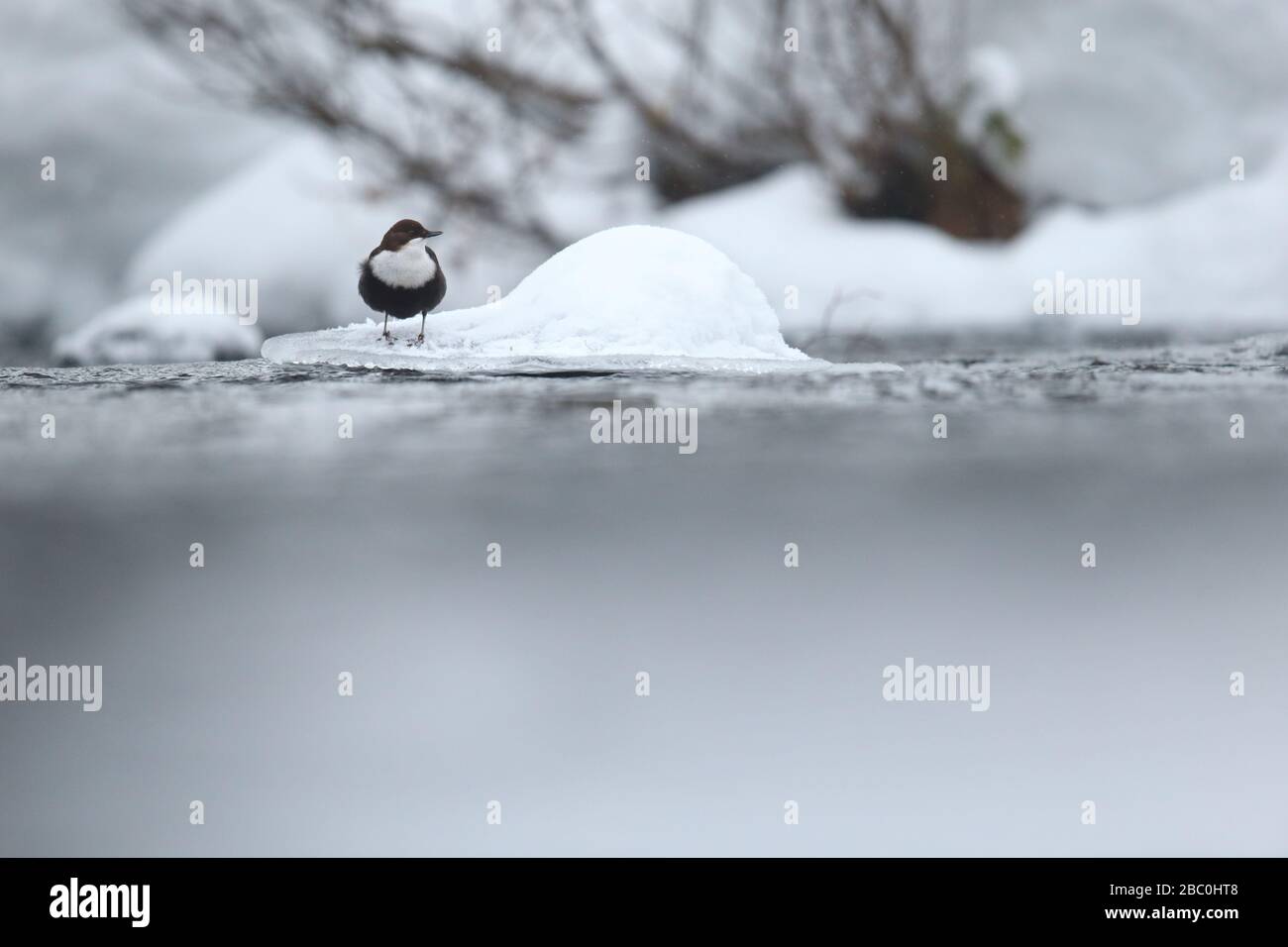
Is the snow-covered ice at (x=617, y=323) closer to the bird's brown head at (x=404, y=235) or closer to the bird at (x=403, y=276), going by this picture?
the bird at (x=403, y=276)

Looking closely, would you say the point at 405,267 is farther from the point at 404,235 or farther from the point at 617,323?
the point at 617,323

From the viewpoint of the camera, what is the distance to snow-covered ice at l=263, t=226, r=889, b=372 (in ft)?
14.8

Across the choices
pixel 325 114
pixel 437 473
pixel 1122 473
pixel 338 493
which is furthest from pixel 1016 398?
pixel 325 114

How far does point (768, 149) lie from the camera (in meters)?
6.92

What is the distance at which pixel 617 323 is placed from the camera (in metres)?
4.55

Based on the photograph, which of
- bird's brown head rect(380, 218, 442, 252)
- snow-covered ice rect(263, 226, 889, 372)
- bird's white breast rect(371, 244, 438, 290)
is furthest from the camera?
bird's brown head rect(380, 218, 442, 252)

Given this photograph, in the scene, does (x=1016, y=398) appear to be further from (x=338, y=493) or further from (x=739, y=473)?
(x=338, y=493)

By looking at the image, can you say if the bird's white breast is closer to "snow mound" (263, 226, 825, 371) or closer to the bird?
the bird

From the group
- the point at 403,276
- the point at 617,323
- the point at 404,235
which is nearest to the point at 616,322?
the point at 617,323

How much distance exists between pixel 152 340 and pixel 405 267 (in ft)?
5.23

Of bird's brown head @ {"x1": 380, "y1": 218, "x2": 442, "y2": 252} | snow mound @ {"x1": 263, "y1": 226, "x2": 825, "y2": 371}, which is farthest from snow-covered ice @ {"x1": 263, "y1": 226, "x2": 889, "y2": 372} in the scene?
bird's brown head @ {"x1": 380, "y1": 218, "x2": 442, "y2": 252}

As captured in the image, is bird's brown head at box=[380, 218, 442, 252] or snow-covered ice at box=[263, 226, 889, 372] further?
bird's brown head at box=[380, 218, 442, 252]

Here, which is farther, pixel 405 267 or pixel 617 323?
pixel 405 267

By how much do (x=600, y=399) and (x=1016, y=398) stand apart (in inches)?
56.1
